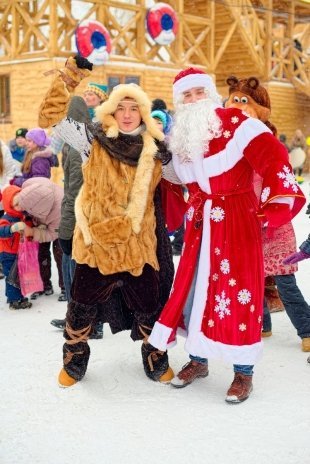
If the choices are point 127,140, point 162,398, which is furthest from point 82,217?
point 162,398

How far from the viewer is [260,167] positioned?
2818 mm

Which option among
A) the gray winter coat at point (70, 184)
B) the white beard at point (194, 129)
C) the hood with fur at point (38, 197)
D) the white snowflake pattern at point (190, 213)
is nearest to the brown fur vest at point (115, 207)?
the white beard at point (194, 129)

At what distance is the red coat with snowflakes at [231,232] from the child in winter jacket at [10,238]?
7.34 feet

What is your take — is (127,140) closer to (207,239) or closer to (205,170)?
(205,170)

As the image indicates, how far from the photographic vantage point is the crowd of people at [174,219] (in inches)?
115

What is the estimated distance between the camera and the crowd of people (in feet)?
9.57

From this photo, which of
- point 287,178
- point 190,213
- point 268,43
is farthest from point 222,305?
point 268,43

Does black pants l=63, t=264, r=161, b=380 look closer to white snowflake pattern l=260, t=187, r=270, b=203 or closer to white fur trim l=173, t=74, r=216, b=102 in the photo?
white snowflake pattern l=260, t=187, r=270, b=203

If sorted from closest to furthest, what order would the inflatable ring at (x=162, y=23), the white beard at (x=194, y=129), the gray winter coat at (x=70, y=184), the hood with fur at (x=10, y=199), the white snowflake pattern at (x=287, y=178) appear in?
the white snowflake pattern at (x=287, y=178)
the white beard at (x=194, y=129)
the gray winter coat at (x=70, y=184)
the hood with fur at (x=10, y=199)
the inflatable ring at (x=162, y=23)

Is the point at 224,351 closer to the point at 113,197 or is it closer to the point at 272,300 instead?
the point at 113,197

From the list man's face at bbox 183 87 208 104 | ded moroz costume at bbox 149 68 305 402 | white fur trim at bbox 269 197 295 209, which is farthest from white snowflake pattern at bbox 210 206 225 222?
man's face at bbox 183 87 208 104

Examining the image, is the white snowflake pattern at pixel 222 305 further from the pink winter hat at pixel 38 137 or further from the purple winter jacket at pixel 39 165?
the pink winter hat at pixel 38 137

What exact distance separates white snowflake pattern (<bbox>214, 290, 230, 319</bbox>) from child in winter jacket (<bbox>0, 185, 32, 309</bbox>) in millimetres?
2384

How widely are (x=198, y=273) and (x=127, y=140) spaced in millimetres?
833
